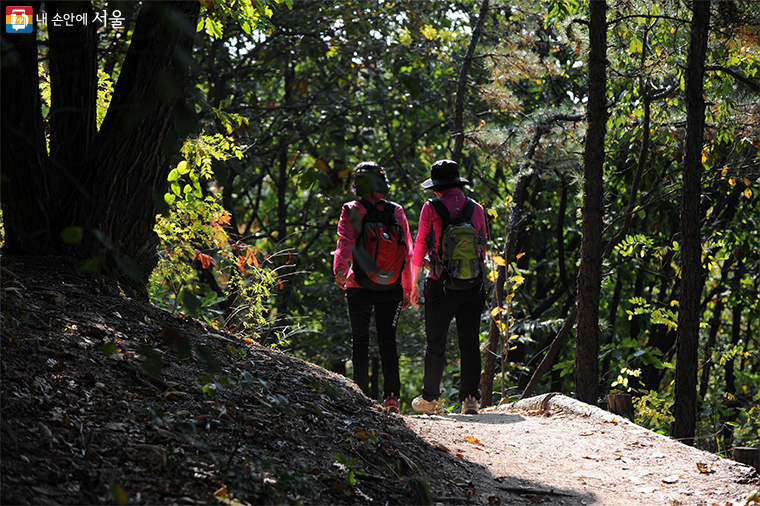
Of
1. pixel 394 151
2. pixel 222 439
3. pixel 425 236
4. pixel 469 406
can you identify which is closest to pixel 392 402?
pixel 469 406

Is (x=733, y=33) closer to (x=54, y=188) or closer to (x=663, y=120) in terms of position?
(x=663, y=120)

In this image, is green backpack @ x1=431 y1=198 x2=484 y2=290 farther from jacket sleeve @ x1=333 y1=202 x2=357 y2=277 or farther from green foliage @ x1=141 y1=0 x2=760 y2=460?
green foliage @ x1=141 y1=0 x2=760 y2=460

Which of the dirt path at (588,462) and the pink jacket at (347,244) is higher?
the pink jacket at (347,244)

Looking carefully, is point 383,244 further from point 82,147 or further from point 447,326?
point 82,147

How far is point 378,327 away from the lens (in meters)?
5.56

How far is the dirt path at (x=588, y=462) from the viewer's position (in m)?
3.88

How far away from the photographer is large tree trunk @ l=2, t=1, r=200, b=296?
3793 mm

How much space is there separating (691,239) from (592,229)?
1.01m

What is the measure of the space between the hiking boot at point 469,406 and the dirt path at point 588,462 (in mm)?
364

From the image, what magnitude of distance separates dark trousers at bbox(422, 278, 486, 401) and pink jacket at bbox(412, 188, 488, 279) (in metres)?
0.24

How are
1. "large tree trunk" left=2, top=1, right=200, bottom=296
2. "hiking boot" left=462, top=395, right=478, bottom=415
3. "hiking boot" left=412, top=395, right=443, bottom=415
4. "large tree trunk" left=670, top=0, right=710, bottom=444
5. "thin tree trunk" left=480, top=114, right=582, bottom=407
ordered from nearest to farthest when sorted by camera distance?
"large tree trunk" left=2, top=1, right=200, bottom=296
"hiking boot" left=412, top=395, right=443, bottom=415
"hiking boot" left=462, top=395, right=478, bottom=415
"large tree trunk" left=670, top=0, right=710, bottom=444
"thin tree trunk" left=480, top=114, right=582, bottom=407

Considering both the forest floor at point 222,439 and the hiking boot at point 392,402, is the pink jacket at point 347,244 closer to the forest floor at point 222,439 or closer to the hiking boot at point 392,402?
the forest floor at point 222,439

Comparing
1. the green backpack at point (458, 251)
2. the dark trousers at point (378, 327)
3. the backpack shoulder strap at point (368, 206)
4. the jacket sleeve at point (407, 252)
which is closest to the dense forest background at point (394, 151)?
the dark trousers at point (378, 327)

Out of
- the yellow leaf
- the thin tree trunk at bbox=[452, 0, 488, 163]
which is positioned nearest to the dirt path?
the yellow leaf
